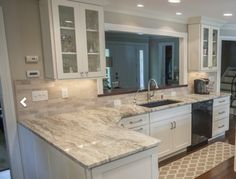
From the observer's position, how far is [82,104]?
301cm

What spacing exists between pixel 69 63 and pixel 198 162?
238 cm

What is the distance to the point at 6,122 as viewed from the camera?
2.49 m

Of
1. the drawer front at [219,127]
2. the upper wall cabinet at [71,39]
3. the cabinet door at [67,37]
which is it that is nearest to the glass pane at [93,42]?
the upper wall cabinet at [71,39]

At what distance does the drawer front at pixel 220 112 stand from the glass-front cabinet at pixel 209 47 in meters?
0.83

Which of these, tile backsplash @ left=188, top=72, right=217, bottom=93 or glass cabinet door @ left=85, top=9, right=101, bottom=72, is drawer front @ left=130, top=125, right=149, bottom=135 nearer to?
glass cabinet door @ left=85, top=9, right=101, bottom=72

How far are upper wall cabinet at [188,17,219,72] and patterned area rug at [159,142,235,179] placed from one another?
1.58 meters

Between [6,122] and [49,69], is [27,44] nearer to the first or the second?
[49,69]

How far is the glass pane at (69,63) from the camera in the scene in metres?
A: 2.52

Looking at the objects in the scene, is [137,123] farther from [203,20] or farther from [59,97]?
[203,20]

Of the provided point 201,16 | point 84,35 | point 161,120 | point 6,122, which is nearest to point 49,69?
point 84,35

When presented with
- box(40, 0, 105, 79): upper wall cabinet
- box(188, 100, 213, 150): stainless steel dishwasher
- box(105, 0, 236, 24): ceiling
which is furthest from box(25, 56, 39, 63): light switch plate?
box(188, 100, 213, 150): stainless steel dishwasher

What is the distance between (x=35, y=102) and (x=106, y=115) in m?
0.89

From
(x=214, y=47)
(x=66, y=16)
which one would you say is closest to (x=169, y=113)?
(x=66, y=16)

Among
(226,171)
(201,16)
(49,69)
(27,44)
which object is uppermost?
(201,16)
